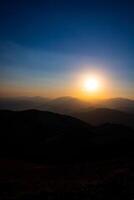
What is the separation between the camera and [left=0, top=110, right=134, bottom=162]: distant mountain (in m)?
32.2

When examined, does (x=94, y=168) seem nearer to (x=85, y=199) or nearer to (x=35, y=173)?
(x=35, y=173)

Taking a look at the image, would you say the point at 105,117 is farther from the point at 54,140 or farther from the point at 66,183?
the point at 66,183

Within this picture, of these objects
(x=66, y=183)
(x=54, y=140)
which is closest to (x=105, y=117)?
(x=54, y=140)

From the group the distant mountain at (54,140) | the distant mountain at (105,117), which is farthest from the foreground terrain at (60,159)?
the distant mountain at (105,117)

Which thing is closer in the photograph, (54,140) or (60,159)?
(60,159)

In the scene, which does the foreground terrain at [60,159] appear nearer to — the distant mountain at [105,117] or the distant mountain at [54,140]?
the distant mountain at [54,140]

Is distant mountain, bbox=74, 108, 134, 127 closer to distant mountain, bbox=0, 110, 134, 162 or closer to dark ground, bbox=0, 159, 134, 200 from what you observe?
distant mountain, bbox=0, 110, 134, 162

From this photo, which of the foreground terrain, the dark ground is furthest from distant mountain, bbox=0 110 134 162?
the dark ground

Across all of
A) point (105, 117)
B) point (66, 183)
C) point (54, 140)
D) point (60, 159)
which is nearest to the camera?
point (66, 183)

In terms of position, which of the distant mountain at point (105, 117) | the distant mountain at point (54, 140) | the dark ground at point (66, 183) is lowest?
the dark ground at point (66, 183)

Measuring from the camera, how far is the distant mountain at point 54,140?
32250mm

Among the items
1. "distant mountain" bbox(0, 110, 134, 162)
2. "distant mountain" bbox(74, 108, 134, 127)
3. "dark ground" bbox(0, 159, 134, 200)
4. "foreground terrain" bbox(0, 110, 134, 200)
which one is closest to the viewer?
"dark ground" bbox(0, 159, 134, 200)

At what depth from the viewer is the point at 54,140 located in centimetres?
3609

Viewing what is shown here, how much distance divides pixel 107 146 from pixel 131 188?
60.0 feet
